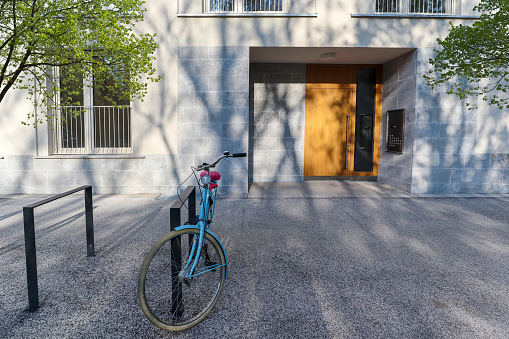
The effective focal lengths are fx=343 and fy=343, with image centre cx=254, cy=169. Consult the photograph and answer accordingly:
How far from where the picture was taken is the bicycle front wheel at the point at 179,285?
8.17 ft

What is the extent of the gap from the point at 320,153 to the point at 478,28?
568cm

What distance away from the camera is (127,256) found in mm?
4219

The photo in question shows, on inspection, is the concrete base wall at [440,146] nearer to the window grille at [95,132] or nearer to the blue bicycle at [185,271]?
the blue bicycle at [185,271]

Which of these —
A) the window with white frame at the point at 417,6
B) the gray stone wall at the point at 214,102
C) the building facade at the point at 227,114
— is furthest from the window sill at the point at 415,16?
the gray stone wall at the point at 214,102

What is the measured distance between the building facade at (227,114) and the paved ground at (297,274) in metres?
1.93

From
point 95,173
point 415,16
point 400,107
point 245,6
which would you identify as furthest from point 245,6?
point 95,173

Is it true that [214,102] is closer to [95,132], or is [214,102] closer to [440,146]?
[95,132]

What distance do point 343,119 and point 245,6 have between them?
4.28 metres

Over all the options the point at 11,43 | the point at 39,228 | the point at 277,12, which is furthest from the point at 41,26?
the point at 277,12

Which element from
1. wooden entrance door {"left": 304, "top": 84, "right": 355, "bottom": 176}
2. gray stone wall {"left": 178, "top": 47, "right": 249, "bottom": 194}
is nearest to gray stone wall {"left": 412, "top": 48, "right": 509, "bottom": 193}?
wooden entrance door {"left": 304, "top": 84, "right": 355, "bottom": 176}

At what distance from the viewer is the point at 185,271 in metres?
2.62

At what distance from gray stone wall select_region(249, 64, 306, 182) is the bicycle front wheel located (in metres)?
7.16

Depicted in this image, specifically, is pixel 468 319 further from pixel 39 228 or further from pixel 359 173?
pixel 359 173

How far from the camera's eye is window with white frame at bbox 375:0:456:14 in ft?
28.2
